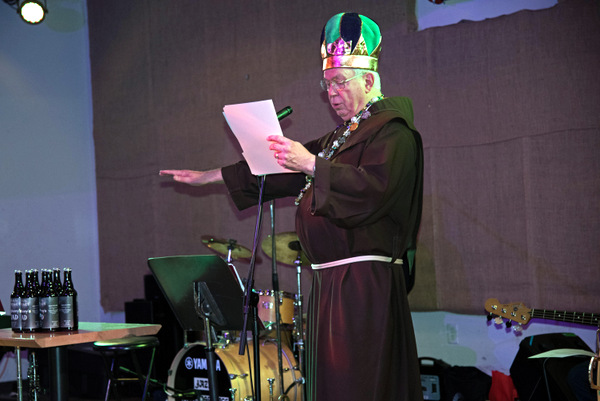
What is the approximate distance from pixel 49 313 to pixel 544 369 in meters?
2.40

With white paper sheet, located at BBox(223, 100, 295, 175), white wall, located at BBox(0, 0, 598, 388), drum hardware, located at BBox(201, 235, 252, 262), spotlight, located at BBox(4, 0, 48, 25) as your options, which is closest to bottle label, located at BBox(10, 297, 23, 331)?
white paper sheet, located at BBox(223, 100, 295, 175)

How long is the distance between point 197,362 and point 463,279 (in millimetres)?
1766

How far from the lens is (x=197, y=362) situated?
4.16m

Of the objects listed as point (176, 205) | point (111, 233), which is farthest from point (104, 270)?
point (176, 205)

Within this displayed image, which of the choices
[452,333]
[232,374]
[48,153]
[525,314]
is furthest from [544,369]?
[48,153]

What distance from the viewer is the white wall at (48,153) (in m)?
5.95

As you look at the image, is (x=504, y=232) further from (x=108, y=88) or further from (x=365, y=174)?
(x=108, y=88)

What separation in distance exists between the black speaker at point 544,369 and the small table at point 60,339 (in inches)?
79.6

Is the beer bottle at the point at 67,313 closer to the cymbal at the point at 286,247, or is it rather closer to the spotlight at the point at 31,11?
the cymbal at the point at 286,247

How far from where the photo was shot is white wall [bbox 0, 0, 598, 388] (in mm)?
5945

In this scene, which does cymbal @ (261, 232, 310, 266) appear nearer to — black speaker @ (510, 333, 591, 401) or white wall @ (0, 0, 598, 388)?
black speaker @ (510, 333, 591, 401)

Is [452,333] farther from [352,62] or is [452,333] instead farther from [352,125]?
[352,62]

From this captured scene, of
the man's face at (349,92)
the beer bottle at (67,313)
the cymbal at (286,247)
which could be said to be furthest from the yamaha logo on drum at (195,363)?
the man's face at (349,92)

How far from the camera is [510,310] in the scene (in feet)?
12.2
